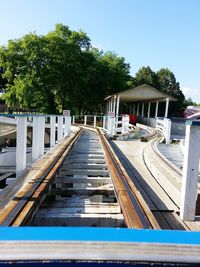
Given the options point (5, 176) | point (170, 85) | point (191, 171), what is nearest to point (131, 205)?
point (191, 171)

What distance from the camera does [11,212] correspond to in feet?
7.88

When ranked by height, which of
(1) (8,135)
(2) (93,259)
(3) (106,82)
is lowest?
(1) (8,135)

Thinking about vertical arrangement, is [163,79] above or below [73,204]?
above

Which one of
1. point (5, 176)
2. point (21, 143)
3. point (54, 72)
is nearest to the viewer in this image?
point (21, 143)

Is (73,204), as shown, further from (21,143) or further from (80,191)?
(21,143)

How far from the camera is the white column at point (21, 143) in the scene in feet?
14.6

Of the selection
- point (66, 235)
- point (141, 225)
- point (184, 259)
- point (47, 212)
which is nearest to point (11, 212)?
point (47, 212)

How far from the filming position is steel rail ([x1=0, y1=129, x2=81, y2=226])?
227cm

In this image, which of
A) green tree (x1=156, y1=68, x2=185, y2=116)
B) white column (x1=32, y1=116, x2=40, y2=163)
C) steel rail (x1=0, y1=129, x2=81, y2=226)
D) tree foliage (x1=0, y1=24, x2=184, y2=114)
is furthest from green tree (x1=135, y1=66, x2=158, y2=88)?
steel rail (x1=0, y1=129, x2=81, y2=226)

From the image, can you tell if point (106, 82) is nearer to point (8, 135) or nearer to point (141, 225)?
point (8, 135)

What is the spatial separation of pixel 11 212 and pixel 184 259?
177 centimetres

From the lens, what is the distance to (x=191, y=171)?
287 centimetres

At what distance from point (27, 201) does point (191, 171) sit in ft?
5.53

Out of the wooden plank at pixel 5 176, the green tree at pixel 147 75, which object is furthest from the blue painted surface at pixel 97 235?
the green tree at pixel 147 75
